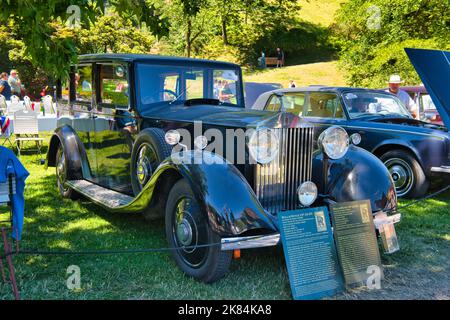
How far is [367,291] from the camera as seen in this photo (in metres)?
3.43

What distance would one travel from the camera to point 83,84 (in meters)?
5.76

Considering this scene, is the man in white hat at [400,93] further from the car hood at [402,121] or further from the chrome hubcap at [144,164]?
the chrome hubcap at [144,164]

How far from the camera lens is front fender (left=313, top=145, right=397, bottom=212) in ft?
12.9

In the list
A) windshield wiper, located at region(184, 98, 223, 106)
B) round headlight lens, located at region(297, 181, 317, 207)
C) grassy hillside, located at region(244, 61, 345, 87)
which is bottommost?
round headlight lens, located at region(297, 181, 317, 207)

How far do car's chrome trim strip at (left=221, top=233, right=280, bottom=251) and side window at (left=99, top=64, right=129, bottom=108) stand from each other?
7.93ft

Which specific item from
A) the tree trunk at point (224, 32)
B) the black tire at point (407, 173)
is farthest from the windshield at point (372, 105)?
the tree trunk at point (224, 32)

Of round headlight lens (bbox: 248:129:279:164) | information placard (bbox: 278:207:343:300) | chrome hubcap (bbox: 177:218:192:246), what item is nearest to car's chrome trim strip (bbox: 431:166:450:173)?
information placard (bbox: 278:207:343:300)

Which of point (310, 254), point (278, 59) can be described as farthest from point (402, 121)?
point (278, 59)

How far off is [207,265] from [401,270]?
6.01 ft

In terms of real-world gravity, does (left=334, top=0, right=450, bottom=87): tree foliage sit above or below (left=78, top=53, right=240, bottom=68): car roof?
above

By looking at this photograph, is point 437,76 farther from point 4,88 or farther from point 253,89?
point 4,88

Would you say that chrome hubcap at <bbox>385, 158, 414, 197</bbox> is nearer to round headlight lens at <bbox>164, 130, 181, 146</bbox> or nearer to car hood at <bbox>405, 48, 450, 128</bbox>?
Result: car hood at <bbox>405, 48, 450, 128</bbox>

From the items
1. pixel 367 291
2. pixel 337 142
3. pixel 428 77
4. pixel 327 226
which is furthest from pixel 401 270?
pixel 428 77
